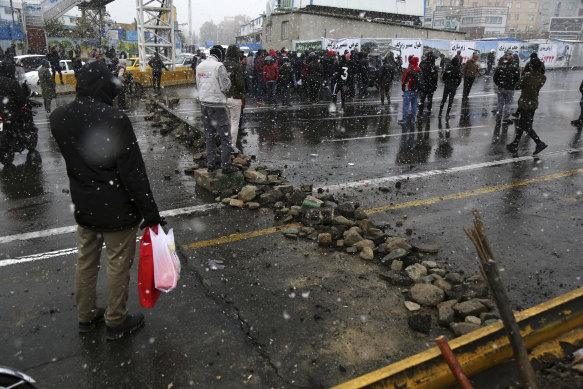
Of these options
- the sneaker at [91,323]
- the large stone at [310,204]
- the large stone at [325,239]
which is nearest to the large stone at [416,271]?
the large stone at [325,239]

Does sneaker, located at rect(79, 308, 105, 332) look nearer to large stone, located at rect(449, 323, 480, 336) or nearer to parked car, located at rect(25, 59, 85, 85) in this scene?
large stone, located at rect(449, 323, 480, 336)

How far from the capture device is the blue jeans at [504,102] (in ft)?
38.3

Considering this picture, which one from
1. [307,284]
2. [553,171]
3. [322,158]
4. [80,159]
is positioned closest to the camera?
[80,159]

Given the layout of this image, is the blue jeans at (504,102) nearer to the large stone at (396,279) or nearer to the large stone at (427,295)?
the large stone at (396,279)

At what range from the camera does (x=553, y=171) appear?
25.4 ft

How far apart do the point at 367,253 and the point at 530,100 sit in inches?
263

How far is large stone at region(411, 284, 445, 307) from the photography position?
3613 mm

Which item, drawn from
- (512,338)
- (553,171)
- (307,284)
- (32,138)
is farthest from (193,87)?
(512,338)

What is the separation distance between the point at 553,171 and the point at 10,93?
10.8 meters

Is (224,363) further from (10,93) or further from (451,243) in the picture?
(10,93)

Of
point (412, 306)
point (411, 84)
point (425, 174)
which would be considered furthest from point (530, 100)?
point (412, 306)

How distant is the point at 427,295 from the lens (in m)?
3.65

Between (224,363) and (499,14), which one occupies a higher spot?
(499,14)

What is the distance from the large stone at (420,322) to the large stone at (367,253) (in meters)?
1.11
